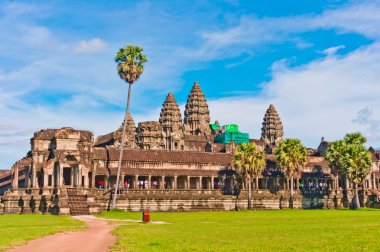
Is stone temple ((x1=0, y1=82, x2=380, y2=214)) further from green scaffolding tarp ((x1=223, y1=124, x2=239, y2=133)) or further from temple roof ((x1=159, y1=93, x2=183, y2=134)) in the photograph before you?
green scaffolding tarp ((x1=223, y1=124, x2=239, y2=133))

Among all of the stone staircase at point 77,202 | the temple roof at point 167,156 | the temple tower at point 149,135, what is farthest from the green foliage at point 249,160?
the temple tower at point 149,135

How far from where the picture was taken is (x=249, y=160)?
7450 centimetres

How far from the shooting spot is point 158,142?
13175 centimetres

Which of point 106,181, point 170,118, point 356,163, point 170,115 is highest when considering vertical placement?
point 170,115

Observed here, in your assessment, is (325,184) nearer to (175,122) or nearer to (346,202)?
(346,202)

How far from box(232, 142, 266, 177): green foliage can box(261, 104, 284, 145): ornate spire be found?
94.8 m

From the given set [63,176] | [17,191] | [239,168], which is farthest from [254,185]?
[17,191]

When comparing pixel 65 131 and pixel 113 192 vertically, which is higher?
pixel 65 131

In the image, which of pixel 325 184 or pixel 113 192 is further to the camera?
pixel 325 184

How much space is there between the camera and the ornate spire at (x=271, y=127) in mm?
170375

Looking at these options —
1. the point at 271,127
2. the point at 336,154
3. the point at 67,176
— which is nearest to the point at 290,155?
the point at 336,154

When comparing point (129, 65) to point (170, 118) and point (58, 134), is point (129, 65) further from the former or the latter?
point (170, 118)

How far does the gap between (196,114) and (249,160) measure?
85.2 meters

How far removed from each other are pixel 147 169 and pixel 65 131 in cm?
1546
